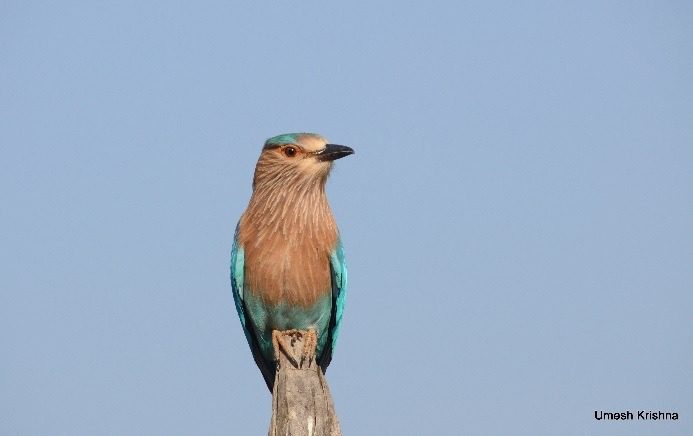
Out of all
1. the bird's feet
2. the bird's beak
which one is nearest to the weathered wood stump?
the bird's feet

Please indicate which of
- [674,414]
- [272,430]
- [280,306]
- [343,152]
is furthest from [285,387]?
[674,414]

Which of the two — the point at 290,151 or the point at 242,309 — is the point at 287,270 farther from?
the point at 290,151

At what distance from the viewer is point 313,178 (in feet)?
30.6

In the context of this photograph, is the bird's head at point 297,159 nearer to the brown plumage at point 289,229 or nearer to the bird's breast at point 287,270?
the brown plumage at point 289,229

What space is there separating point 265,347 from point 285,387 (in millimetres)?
2575

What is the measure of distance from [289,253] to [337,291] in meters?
0.63

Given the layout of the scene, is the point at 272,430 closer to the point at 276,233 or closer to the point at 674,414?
the point at 276,233

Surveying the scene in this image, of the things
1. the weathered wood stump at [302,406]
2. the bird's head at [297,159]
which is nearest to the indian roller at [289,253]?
the bird's head at [297,159]

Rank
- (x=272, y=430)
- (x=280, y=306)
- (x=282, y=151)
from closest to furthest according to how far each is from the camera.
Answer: (x=272, y=430)
(x=280, y=306)
(x=282, y=151)

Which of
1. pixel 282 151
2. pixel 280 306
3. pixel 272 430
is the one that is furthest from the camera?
pixel 282 151

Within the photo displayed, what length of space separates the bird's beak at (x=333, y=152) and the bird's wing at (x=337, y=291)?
0.72 meters

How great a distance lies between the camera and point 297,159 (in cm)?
936

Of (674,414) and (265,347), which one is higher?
(265,347)

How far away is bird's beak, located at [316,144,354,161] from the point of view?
9.10 m
